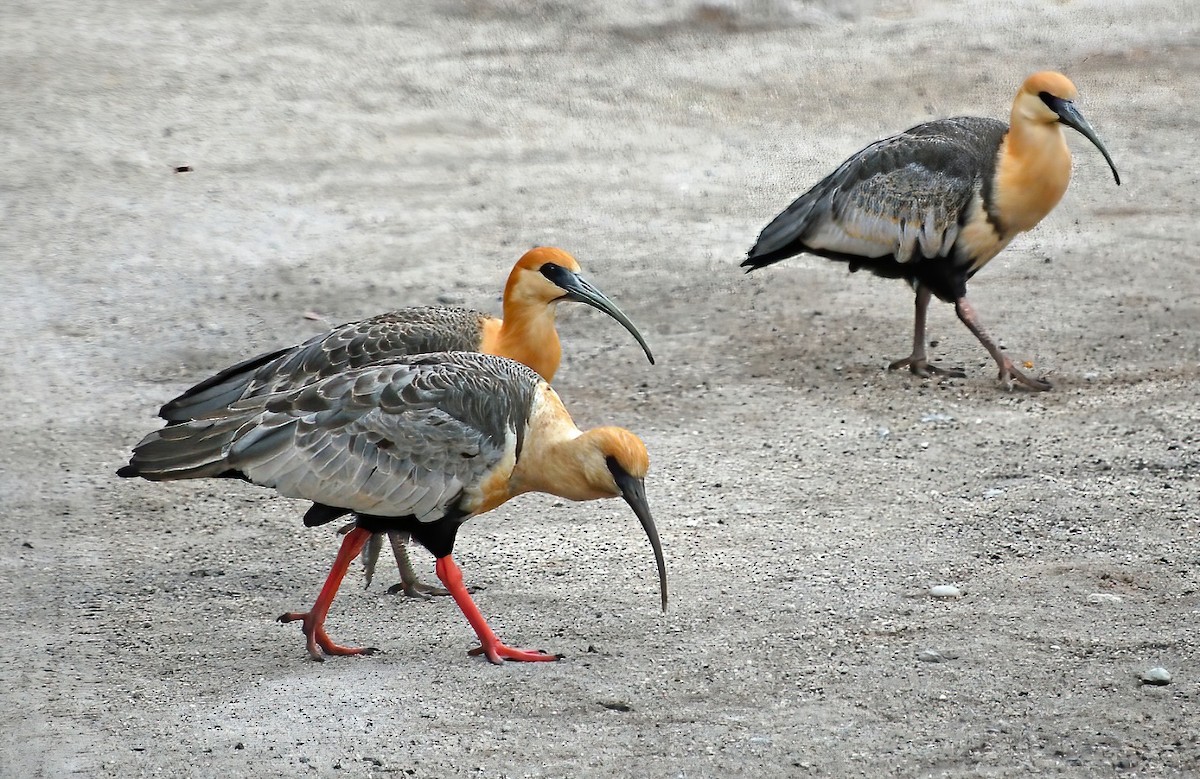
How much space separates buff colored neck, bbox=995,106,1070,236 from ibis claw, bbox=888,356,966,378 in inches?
35.2

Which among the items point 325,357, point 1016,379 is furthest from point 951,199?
point 325,357

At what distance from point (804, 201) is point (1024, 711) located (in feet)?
15.6

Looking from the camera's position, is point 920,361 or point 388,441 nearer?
point 388,441

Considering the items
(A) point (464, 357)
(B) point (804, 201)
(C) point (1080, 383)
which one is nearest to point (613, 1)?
(B) point (804, 201)

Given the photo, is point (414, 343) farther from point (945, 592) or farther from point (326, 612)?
point (945, 592)

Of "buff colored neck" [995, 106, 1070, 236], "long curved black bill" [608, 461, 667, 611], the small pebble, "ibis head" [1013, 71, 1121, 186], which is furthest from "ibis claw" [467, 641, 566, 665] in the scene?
"ibis head" [1013, 71, 1121, 186]

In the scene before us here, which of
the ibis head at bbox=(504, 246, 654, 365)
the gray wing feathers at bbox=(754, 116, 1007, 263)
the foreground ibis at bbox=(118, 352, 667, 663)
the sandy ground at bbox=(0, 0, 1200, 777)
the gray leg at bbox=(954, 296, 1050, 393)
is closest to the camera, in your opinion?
the sandy ground at bbox=(0, 0, 1200, 777)

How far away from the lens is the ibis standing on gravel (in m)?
9.07

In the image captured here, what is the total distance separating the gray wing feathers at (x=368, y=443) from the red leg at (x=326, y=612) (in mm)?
260

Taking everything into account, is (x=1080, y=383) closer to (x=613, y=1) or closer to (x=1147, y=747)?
(x=1147, y=747)

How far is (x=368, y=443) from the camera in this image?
595cm

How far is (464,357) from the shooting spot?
6.26m

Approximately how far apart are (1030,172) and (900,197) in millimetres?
739

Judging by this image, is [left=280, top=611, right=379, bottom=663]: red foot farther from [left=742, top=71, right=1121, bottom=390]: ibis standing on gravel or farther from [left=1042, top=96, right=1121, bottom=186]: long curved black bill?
[left=1042, top=96, right=1121, bottom=186]: long curved black bill
